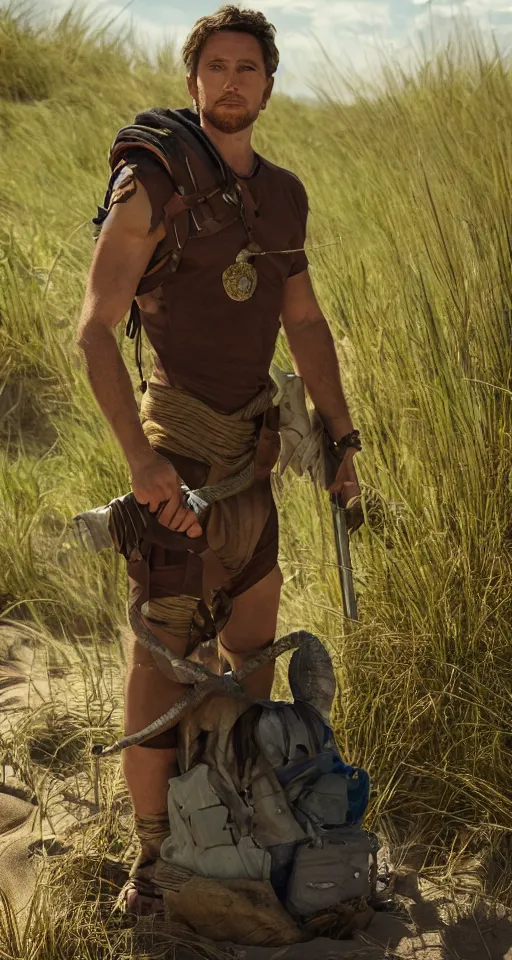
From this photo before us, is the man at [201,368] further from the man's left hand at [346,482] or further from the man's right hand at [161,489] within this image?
the man's left hand at [346,482]

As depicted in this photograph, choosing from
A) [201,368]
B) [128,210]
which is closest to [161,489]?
[201,368]

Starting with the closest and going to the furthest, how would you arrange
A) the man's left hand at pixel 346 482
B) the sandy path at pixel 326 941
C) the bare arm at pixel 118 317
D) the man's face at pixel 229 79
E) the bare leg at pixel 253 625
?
the bare arm at pixel 118 317 → the man's face at pixel 229 79 → the sandy path at pixel 326 941 → the bare leg at pixel 253 625 → the man's left hand at pixel 346 482

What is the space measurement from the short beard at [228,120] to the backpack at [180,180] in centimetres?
4

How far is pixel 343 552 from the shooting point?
266cm

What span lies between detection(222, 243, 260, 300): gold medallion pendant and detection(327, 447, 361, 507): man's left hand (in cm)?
54

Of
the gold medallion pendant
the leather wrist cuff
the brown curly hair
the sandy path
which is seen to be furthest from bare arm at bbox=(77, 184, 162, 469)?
→ the sandy path

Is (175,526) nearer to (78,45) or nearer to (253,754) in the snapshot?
(253,754)

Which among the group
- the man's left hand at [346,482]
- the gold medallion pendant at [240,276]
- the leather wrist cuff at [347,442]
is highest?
the gold medallion pendant at [240,276]

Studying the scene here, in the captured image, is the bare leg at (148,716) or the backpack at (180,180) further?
the bare leg at (148,716)

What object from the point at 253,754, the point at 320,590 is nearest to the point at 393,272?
the point at 320,590

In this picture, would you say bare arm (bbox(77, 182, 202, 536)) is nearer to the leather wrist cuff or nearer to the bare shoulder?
the bare shoulder

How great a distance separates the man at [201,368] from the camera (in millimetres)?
2068

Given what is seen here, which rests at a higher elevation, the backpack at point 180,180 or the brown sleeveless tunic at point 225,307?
the backpack at point 180,180

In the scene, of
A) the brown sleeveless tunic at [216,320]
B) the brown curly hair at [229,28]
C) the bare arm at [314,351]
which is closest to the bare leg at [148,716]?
the brown sleeveless tunic at [216,320]
